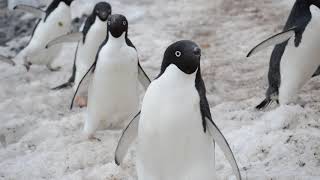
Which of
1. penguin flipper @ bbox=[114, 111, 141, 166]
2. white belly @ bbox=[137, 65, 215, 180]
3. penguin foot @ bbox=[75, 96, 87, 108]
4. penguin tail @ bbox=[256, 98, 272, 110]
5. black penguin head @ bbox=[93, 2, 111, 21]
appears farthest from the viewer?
penguin foot @ bbox=[75, 96, 87, 108]

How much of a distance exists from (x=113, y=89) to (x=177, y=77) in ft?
4.26

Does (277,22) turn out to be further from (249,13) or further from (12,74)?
(12,74)

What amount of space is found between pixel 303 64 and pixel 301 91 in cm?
54

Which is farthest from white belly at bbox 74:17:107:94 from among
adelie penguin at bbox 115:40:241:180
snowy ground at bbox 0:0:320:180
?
adelie penguin at bbox 115:40:241:180

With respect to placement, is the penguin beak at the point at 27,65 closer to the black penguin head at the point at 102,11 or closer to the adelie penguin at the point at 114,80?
the black penguin head at the point at 102,11

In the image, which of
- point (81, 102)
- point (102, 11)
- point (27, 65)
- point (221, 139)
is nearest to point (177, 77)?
point (221, 139)

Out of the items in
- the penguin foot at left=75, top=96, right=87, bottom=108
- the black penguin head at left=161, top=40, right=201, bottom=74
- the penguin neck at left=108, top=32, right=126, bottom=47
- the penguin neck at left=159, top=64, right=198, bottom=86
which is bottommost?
the penguin foot at left=75, top=96, right=87, bottom=108

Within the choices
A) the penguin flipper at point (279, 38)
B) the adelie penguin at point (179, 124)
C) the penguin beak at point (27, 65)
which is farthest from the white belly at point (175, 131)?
the penguin beak at point (27, 65)

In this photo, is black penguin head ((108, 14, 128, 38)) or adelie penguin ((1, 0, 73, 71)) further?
adelie penguin ((1, 0, 73, 71))

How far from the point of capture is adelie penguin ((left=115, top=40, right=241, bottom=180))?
301cm

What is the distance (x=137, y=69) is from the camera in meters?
4.29

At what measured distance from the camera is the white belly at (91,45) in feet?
17.1

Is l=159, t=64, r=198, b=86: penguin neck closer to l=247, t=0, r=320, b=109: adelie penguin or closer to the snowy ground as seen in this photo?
the snowy ground

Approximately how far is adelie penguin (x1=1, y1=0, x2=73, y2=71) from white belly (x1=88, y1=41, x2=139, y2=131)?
2.28 meters
